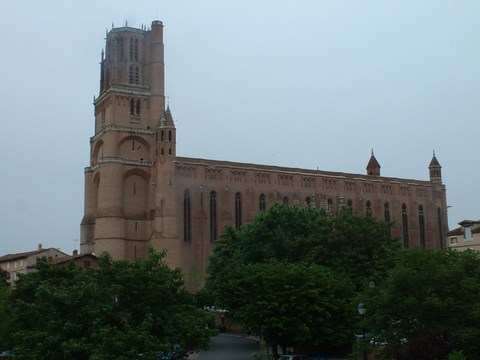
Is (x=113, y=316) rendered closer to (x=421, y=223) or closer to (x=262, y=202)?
(x=262, y=202)

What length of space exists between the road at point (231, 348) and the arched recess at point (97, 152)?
106 feet

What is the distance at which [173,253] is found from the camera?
262 feet

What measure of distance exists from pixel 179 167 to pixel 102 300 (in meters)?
53.4

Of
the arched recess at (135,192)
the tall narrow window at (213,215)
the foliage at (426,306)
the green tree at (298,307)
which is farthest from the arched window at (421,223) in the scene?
the foliage at (426,306)

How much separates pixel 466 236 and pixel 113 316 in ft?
143

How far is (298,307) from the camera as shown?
1587 inches

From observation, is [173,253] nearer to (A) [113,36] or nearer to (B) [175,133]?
→ (B) [175,133]

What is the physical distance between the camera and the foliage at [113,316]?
29.3 meters

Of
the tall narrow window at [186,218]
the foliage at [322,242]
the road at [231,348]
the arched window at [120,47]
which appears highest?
the arched window at [120,47]

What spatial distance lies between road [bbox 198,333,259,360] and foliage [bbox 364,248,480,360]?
524 inches

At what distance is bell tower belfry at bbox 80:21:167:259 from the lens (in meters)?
81.1

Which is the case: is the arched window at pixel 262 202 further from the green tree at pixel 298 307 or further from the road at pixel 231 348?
the green tree at pixel 298 307

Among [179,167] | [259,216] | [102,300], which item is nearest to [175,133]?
[179,167]

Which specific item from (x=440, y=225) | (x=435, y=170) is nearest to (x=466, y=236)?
(x=440, y=225)
